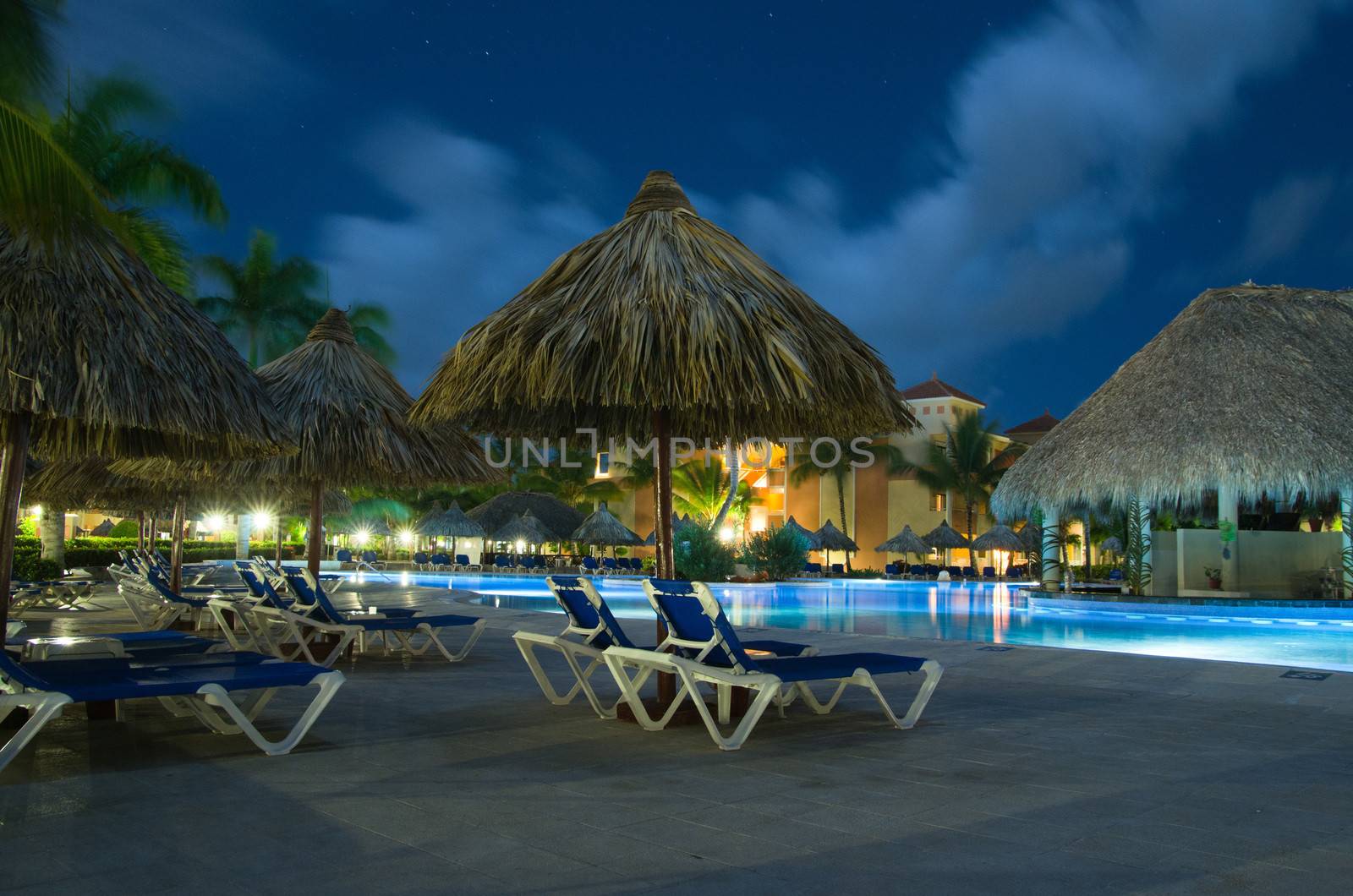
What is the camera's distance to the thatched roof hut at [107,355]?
5543 millimetres

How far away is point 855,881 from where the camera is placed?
3.10m

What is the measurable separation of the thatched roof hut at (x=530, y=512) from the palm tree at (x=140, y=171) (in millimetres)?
19033

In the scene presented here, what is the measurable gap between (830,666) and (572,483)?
43913 millimetres

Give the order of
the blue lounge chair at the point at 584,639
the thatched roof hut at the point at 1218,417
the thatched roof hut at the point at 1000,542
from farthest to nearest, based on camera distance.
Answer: the thatched roof hut at the point at 1000,542
the thatched roof hut at the point at 1218,417
the blue lounge chair at the point at 584,639

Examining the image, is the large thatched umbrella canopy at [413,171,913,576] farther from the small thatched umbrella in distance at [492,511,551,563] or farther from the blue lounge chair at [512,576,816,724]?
the small thatched umbrella in distance at [492,511,551,563]

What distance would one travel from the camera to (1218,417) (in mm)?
18750

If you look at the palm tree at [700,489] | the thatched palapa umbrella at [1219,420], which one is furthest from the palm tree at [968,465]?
the thatched palapa umbrella at [1219,420]

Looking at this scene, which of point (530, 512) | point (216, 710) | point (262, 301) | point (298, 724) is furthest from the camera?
point (530, 512)

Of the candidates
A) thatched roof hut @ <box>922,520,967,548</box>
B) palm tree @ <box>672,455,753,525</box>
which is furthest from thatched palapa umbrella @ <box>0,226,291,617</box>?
palm tree @ <box>672,455,753,525</box>

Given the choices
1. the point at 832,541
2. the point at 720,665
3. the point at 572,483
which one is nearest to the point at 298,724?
the point at 720,665

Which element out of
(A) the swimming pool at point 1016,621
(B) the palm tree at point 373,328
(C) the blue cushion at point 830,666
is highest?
(B) the palm tree at point 373,328

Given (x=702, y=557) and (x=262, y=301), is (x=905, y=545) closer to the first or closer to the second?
(x=702, y=557)

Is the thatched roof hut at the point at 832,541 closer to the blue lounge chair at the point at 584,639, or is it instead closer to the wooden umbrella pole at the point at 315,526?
the wooden umbrella pole at the point at 315,526

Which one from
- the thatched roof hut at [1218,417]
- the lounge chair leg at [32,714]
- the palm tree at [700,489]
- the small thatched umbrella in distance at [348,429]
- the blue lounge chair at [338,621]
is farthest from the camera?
the palm tree at [700,489]
